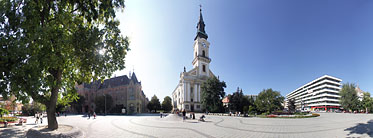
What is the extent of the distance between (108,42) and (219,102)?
3989 cm

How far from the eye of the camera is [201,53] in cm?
6712

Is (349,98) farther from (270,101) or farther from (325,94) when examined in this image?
(270,101)

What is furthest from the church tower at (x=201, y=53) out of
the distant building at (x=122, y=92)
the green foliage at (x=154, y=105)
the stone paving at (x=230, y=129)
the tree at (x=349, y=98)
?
the tree at (x=349, y=98)

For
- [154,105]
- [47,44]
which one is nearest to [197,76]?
[154,105]

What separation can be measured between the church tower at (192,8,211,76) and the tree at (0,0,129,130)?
172ft

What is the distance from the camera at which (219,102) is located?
160 feet

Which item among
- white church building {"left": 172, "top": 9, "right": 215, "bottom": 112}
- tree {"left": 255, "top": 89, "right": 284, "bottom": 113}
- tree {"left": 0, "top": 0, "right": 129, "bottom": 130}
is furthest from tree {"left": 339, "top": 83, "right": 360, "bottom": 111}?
tree {"left": 0, "top": 0, "right": 129, "bottom": 130}

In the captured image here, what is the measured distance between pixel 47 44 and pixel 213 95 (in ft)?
141

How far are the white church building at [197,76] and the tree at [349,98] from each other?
53566 mm

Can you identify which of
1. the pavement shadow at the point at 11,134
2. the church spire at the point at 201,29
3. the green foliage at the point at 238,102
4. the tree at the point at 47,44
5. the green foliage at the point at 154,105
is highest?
the church spire at the point at 201,29

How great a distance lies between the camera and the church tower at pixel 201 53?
216 feet

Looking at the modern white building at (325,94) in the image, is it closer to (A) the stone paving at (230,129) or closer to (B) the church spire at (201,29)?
(B) the church spire at (201,29)

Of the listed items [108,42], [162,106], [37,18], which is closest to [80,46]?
[108,42]

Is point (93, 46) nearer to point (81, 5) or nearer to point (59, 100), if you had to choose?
point (81, 5)
